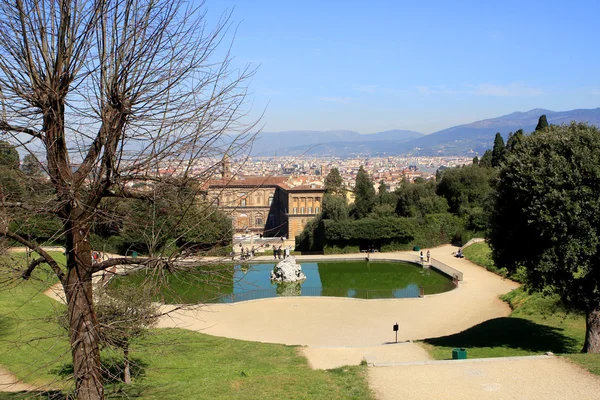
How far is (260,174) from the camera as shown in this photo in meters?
5.29

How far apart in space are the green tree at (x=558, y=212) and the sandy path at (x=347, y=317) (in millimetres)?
4769

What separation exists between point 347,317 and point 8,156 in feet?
47.7

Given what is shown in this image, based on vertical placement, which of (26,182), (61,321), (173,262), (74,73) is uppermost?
(74,73)

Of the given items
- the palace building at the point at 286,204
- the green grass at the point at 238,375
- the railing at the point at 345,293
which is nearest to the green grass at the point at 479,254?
the railing at the point at 345,293

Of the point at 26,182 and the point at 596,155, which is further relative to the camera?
the point at 596,155

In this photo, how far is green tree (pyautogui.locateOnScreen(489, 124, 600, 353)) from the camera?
1130 cm

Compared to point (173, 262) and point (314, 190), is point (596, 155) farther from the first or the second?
point (314, 190)

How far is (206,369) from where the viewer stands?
11523mm

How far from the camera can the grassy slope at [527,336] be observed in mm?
12547

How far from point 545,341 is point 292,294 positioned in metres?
11.6

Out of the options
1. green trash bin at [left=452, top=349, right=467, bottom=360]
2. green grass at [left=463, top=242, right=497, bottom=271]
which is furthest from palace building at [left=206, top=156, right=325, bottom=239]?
green trash bin at [left=452, top=349, right=467, bottom=360]

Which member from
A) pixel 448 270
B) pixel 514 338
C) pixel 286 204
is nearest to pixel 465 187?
pixel 448 270

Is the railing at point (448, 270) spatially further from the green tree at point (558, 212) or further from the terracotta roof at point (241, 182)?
the terracotta roof at point (241, 182)

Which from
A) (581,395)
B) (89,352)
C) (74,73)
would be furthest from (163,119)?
(581,395)
